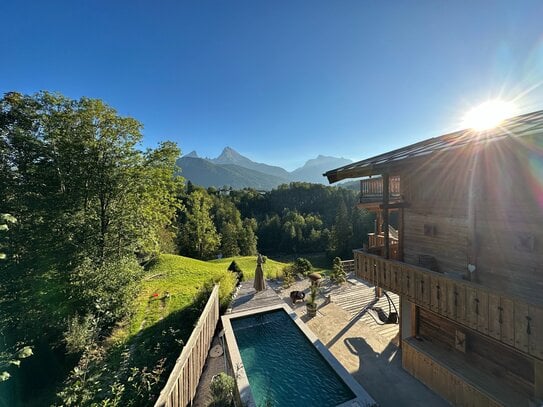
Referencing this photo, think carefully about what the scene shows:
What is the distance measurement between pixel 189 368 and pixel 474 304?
6.93 m

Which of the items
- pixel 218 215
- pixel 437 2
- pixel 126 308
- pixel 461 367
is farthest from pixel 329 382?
pixel 218 215

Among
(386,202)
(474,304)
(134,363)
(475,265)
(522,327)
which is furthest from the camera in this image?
(134,363)

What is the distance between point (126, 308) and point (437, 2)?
1644cm

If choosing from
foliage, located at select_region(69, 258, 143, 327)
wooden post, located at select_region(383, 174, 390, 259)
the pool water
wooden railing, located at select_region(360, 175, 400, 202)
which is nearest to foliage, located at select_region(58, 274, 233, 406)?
foliage, located at select_region(69, 258, 143, 327)

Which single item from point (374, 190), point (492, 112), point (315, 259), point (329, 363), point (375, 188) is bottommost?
point (315, 259)

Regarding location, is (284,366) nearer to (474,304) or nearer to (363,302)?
(474,304)

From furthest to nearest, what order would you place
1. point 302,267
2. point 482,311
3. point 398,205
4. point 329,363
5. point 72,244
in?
1. point 302,267
2. point 72,244
3. point 398,205
4. point 329,363
5. point 482,311

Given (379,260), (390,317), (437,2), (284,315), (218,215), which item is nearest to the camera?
(379,260)

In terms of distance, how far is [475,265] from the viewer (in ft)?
19.2

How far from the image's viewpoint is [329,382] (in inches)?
257

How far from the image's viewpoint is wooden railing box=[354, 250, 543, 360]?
13.5 ft

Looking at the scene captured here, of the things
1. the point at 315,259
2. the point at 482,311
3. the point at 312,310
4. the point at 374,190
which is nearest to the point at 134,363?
the point at 312,310

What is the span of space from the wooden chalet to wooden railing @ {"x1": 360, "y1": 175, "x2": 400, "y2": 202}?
13.3 feet

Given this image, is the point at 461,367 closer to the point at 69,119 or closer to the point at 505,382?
the point at 505,382
